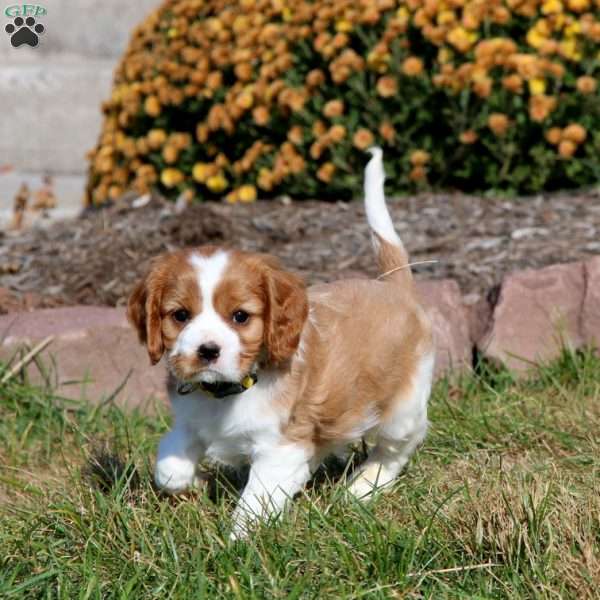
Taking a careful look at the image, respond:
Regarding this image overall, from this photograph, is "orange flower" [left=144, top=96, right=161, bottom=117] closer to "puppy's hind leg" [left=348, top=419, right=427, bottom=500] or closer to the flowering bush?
the flowering bush

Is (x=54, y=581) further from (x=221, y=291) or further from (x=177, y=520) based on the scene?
(x=221, y=291)

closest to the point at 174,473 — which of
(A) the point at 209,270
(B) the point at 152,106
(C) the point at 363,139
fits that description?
(A) the point at 209,270

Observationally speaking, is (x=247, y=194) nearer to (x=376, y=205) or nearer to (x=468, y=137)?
(x=468, y=137)

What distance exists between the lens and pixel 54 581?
3.25 metres

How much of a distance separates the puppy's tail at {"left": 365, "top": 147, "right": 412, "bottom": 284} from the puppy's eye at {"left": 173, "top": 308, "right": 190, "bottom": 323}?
1090 millimetres

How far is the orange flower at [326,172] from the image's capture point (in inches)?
282

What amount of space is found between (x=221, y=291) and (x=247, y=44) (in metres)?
4.49

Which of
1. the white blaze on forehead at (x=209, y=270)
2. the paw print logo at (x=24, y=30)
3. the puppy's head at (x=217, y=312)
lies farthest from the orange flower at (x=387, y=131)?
the white blaze on forehead at (x=209, y=270)

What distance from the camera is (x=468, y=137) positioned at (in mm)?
6887

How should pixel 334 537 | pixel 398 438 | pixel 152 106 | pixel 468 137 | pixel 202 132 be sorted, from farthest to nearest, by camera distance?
pixel 152 106, pixel 202 132, pixel 468 137, pixel 398 438, pixel 334 537

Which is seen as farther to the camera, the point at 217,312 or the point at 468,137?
the point at 468,137

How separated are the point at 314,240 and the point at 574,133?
5.21 ft

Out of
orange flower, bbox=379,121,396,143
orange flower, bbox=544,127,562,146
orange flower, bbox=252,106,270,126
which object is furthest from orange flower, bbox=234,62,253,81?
orange flower, bbox=544,127,562,146

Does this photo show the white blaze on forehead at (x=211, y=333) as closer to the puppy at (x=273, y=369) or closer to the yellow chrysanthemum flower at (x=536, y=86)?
the puppy at (x=273, y=369)
